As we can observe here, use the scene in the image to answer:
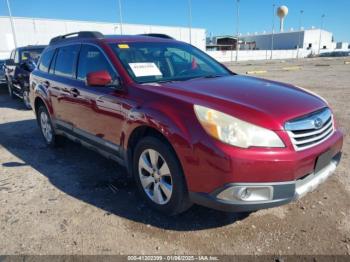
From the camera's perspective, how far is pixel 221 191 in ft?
8.16

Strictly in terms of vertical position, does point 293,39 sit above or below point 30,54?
below

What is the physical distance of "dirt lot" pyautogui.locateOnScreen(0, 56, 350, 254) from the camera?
2717 mm

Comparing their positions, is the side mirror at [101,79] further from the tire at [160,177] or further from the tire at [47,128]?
the tire at [47,128]

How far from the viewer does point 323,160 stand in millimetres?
2762

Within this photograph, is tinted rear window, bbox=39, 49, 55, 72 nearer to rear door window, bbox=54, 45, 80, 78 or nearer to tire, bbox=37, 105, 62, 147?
rear door window, bbox=54, 45, 80, 78

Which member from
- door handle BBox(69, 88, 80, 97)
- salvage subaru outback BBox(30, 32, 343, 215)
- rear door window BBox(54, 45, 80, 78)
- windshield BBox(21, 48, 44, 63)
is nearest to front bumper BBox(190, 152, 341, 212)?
salvage subaru outback BBox(30, 32, 343, 215)

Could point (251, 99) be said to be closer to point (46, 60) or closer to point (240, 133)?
point (240, 133)

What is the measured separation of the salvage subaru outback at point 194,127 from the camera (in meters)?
2.44

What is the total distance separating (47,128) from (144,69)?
2.87 meters

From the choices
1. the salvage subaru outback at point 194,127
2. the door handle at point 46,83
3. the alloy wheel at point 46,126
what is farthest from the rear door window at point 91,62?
the alloy wheel at point 46,126

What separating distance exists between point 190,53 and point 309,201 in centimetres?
244

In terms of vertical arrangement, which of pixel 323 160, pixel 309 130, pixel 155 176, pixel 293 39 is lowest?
pixel 293 39

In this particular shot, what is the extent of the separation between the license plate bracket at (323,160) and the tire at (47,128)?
4189mm

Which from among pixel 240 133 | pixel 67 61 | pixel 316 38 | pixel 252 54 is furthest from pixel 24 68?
pixel 316 38
